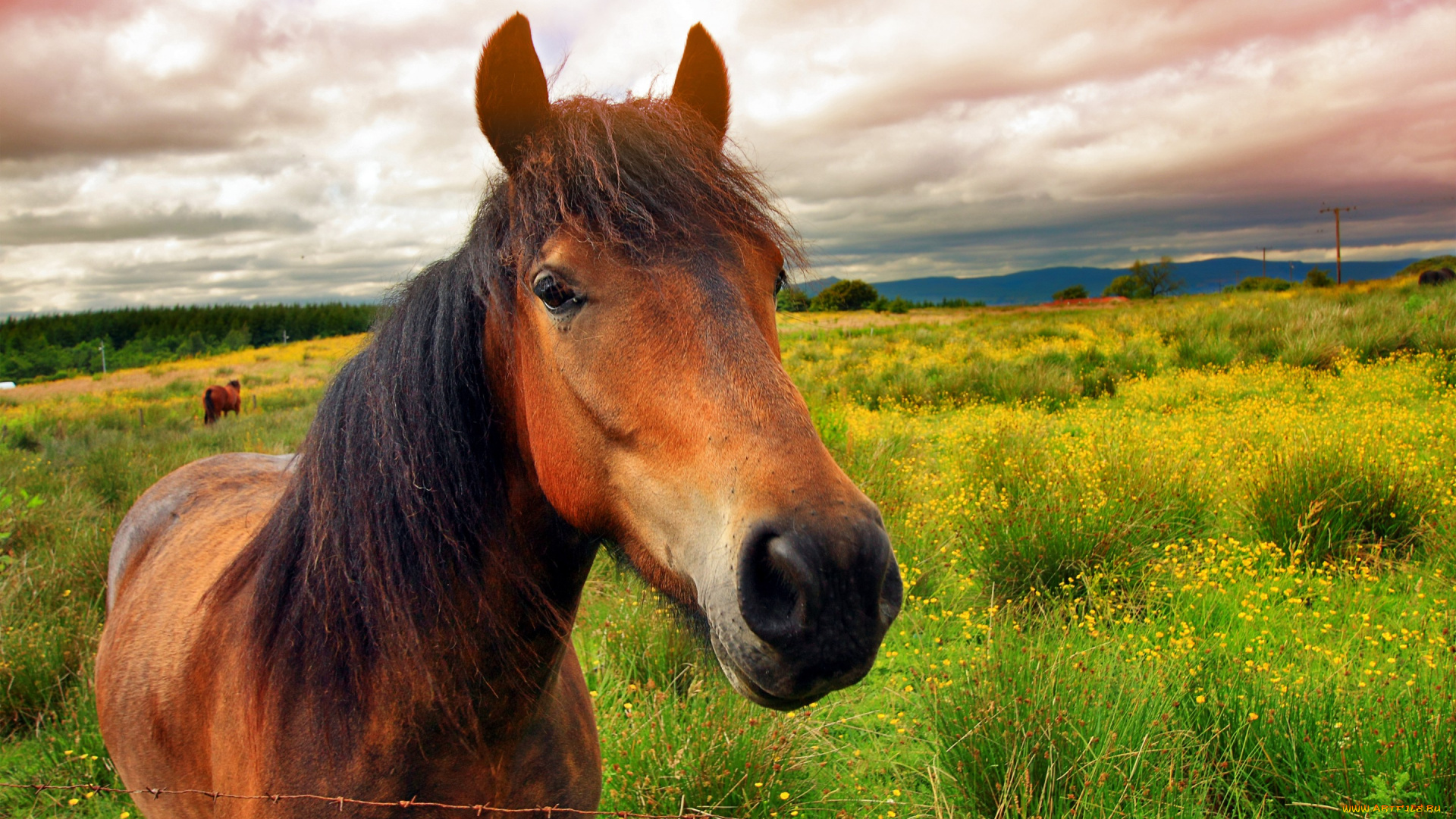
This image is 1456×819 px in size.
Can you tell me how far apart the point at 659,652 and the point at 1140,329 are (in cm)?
1633

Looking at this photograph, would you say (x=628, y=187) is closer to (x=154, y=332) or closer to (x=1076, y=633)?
(x=1076, y=633)

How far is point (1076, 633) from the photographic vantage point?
346 centimetres

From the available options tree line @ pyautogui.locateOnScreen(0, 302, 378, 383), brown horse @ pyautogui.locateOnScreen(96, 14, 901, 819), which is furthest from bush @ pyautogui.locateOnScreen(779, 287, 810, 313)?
tree line @ pyautogui.locateOnScreen(0, 302, 378, 383)

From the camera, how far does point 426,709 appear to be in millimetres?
1652

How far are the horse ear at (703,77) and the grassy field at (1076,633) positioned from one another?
1.27m

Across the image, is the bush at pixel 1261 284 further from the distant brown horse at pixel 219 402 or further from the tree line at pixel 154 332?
the tree line at pixel 154 332

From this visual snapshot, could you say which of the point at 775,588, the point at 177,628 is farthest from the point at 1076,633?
the point at 177,628

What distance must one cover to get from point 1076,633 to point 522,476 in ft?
9.81

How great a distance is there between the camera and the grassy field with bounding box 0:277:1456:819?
8.37 feet

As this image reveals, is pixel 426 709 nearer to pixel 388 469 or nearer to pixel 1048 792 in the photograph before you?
pixel 388 469

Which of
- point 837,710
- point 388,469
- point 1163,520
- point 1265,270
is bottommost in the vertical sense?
point 837,710

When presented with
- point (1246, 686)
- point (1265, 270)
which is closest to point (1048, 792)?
point (1246, 686)

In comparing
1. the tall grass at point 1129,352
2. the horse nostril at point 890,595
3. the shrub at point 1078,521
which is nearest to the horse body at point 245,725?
the horse nostril at point 890,595

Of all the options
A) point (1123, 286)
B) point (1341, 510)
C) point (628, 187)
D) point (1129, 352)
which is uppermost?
point (1123, 286)
